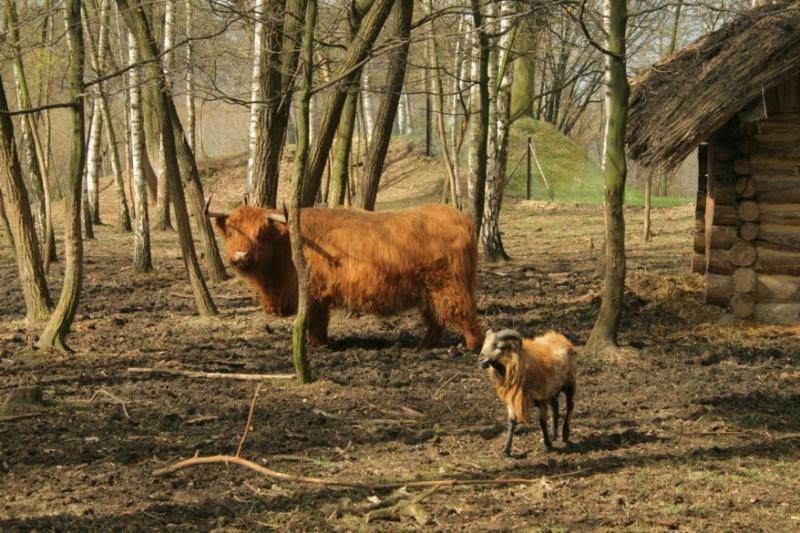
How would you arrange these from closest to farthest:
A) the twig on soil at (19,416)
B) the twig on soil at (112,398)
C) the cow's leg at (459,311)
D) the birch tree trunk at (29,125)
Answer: the twig on soil at (19,416) → the twig on soil at (112,398) → the cow's leg at (459,311) → the birch tree trunk at (29,125)

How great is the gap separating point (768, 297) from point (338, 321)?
5.27m

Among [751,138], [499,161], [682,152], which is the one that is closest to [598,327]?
[682,152]

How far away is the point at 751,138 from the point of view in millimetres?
11992

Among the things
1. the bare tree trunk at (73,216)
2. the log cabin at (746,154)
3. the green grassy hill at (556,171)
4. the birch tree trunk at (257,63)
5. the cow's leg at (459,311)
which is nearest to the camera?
the bare tree trunk at (73,216)

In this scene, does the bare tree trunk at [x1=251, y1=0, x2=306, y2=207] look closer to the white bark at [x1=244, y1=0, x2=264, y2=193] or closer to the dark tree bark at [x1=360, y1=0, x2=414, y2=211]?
the white bark at [x1=244, y1=0, x2=264, y2=193]

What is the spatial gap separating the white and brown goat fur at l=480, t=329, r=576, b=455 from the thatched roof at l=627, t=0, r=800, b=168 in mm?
5300

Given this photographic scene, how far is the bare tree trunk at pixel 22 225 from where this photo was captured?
1088cm

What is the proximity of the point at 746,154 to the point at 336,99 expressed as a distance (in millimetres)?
5012

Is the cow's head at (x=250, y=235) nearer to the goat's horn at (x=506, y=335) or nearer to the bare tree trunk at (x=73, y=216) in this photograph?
the bare tree trunk at (x=73, y=216)

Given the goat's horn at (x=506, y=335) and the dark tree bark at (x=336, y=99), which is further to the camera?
the dark tree bark at (x=336, y=99)

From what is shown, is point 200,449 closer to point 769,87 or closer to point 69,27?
point 69,27

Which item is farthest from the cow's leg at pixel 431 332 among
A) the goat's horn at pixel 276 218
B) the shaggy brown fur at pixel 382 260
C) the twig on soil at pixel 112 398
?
the twig on soil at pixel 112 398

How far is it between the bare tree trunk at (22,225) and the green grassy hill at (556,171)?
21534 millimetres

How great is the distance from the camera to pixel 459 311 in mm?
10555
